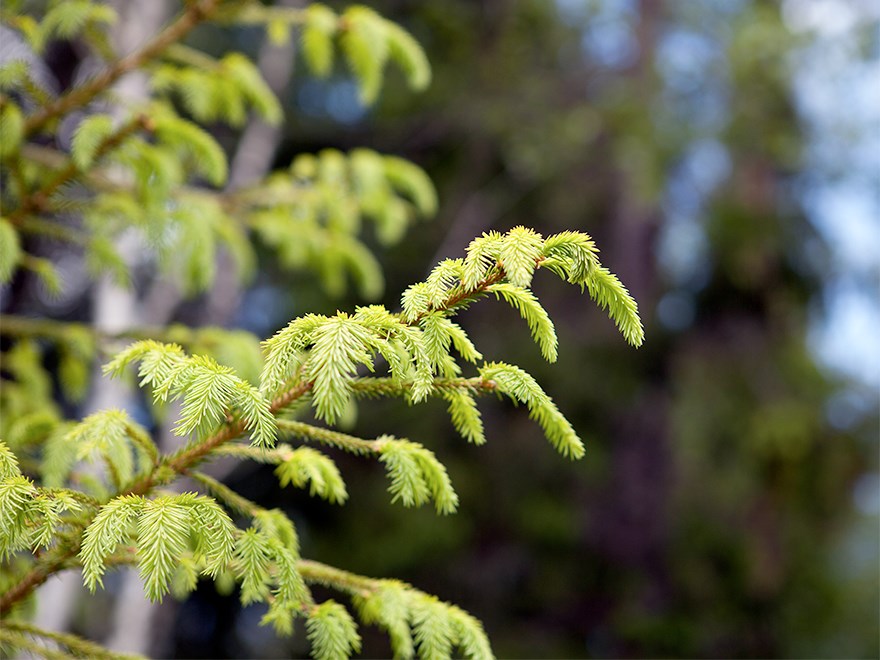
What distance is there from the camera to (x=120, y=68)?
6.78 feet

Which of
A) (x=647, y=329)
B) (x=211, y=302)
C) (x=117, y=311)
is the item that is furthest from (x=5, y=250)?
(x=647, y=329)

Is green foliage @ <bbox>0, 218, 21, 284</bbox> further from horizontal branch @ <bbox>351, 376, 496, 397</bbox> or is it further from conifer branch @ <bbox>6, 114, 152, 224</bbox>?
horizontal branch @ <bbox>351, 376, 496, 397</bbox>

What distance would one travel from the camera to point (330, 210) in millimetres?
2693

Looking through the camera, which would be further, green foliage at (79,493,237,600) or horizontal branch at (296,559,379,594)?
horizontal branch at (296,559,379,594)

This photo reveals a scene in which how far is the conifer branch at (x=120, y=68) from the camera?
2.02 metres

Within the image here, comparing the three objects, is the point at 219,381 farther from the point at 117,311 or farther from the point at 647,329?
the point at 647,329

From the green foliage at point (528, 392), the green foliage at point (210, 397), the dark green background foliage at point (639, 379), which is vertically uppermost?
the dark green background foliage at point (639, 379)

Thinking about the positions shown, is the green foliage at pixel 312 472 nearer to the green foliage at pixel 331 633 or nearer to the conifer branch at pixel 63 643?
the green foliage at pixel 331 633

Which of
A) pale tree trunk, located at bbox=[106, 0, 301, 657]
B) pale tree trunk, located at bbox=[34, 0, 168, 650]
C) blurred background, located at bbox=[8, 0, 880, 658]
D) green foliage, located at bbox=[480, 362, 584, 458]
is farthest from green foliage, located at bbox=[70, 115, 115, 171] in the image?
blurred background, located at bbox=[8, 0, 880, 658]

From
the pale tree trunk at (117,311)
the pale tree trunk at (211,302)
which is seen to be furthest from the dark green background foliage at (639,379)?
the pale tree trunk at (117,311)

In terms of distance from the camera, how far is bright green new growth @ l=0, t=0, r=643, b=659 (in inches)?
44.7

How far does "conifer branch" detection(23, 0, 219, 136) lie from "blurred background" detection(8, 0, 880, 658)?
4.46 m

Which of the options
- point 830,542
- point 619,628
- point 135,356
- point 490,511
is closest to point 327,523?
point 490,511

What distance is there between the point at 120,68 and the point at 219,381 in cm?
132
